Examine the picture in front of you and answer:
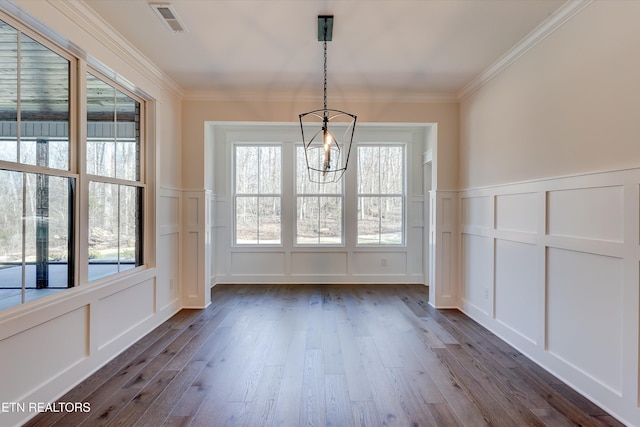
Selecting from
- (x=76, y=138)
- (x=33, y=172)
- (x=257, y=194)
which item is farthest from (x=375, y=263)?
(x=33, y=172)

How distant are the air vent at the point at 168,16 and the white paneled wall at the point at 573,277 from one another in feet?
10.4

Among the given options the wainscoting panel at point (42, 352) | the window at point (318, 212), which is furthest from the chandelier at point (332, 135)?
the wainscoting panel at point (42, 352)

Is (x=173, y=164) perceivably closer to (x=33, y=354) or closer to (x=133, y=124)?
(x=133, y=124)

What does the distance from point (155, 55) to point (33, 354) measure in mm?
2602

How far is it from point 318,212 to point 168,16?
11.1 feet

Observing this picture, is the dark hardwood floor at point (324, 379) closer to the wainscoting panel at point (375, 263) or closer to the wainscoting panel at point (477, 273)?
the wainscoting panel at point (477, 273)

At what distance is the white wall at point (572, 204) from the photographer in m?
1.76

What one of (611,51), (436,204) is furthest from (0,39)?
(436,204)

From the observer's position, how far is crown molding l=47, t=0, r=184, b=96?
2.04 meters

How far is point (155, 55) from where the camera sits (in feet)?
9.32

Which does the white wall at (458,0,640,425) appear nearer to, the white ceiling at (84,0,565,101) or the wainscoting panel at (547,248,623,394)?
the wainscoting panel at (547,248,623,394)

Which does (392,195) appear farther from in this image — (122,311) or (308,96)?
(122,311)

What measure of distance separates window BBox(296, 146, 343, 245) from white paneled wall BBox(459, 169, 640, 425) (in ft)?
7.95

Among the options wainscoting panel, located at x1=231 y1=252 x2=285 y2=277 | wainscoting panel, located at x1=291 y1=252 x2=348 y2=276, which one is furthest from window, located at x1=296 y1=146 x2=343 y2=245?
wainscoting panel, located at x1=231 y1=252 x2=285 y2=277
